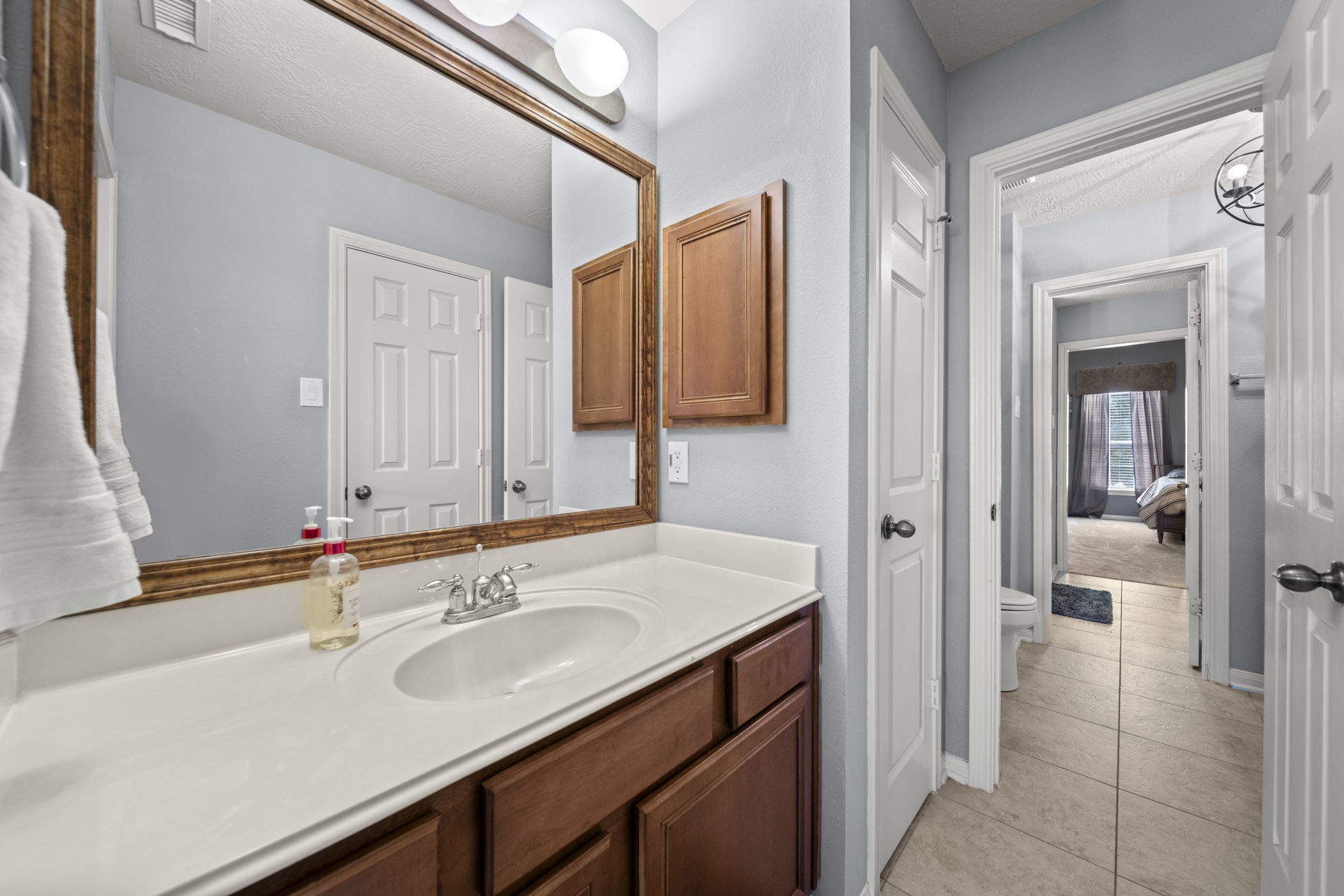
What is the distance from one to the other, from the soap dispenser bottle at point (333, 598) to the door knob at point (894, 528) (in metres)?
1.16

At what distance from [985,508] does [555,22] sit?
1861 mm

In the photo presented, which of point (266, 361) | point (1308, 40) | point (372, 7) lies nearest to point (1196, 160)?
point (1308, 40)

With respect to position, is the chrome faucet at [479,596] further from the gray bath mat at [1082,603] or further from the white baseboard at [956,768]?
the gray bath mat at [1082,603]

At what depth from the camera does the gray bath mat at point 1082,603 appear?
11.2 feet

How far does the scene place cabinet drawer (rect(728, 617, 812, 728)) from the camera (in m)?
0.97

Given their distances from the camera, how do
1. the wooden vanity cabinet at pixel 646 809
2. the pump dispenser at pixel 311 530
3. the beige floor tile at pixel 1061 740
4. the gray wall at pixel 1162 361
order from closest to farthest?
the wooden vanity cabinet at pixel 646 809, the pump dispenser at pixel 311 530, the beige floor tile at pixel 1061 740, the gray wall at pixel 1162 361

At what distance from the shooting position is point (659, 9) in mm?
1540

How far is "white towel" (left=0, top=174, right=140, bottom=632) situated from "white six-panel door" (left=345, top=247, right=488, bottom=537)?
502 millimetres

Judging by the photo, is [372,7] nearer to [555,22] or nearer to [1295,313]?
[555,22]

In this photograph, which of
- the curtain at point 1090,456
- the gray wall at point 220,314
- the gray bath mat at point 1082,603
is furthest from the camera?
the curtain at point 1090,456

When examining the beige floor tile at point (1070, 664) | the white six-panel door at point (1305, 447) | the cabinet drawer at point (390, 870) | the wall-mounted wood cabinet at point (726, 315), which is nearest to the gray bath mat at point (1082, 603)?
the beige floor tile at point (1070, 664)

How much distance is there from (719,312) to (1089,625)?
3.36m

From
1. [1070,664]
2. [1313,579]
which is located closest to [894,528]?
[1313,579]

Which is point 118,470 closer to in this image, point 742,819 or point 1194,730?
point 742,819
